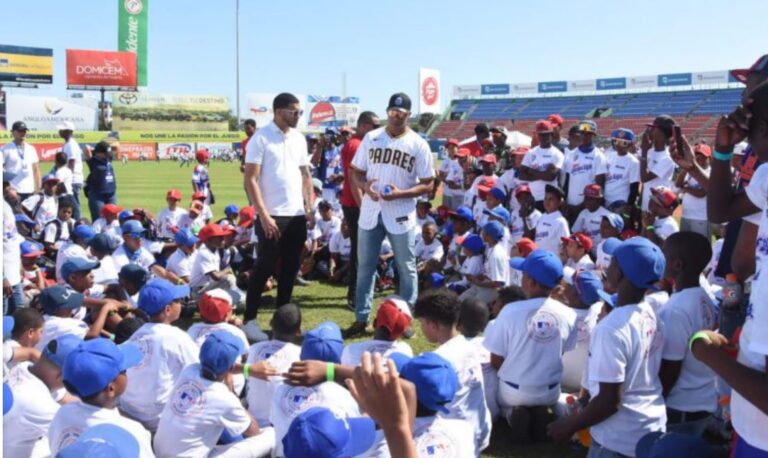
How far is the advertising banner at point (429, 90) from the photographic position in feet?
244

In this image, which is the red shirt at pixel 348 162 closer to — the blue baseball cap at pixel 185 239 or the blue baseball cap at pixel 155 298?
the blue baseball cap at pixel 185 239

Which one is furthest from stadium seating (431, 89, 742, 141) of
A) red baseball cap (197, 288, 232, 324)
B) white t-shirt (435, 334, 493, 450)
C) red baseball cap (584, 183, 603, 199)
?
white t-shirt (435, 334, 493, 450)

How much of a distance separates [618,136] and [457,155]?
3006 millimetres

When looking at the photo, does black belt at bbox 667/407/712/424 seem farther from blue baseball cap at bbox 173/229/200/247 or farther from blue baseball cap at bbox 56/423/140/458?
blue baseball cap at bbox 173/229/200/247

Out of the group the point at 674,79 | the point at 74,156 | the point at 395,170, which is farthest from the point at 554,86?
the point at 395,170

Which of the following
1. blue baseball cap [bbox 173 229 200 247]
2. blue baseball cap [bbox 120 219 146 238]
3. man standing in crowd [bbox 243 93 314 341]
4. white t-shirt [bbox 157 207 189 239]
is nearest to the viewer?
man standing in crowd [bbox 243 93 314 341]

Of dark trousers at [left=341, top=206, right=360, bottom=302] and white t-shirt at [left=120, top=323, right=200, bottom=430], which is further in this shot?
dark trousers at [left=341, top=206, right=360, bottom=302]

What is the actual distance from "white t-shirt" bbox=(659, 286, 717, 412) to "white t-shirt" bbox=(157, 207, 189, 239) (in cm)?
757

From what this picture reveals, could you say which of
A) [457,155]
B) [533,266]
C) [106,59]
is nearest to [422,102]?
[106,59]

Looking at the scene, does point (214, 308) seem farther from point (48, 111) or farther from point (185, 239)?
point (48, 111)

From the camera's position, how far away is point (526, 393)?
4438mm

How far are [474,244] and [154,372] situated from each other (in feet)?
13.3

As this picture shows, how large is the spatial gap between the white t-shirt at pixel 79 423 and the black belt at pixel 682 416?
2.67 meters

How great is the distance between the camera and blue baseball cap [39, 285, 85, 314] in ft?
16.5
